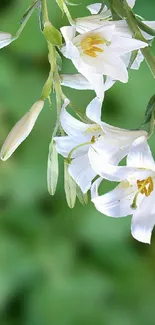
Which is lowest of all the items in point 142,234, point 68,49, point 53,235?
point 53,235

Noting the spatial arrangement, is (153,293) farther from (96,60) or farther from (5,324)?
(96,60)

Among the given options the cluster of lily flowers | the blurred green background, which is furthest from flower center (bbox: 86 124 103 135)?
the blurred green background

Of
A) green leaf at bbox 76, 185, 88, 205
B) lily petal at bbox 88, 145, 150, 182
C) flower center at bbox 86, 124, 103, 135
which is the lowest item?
green leaf at bbox 76, 185, 88, 205

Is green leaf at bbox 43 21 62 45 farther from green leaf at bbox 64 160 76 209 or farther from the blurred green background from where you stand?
the blurred green background

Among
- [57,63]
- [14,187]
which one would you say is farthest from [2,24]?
[57,63]

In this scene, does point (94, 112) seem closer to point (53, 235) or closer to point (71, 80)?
point (71, 80)

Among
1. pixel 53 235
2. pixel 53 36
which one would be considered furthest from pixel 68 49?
pixel 53 235

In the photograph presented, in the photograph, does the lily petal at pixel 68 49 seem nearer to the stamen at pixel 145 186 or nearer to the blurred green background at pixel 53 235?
the stamen at pixel 145 186
